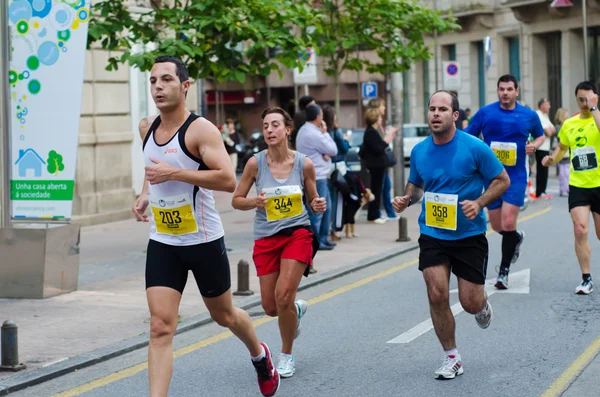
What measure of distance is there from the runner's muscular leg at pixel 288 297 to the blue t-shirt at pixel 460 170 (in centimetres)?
90

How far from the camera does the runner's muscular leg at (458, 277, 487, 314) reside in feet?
25.5

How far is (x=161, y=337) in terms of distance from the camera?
6309mm

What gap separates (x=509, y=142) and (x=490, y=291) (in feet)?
4.58

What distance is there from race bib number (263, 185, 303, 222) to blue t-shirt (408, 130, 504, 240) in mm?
911

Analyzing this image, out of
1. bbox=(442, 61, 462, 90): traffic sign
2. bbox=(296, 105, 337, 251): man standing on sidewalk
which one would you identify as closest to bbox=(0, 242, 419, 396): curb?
bbox=(296, 105, 337, 251): man standing on sidewalk

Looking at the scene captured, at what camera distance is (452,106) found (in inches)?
301

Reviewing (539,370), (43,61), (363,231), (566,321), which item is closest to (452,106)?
(539,370)

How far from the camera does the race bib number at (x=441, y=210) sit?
7.72 m

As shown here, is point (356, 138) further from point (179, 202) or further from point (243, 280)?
point (179, 202)

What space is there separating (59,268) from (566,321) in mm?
4886

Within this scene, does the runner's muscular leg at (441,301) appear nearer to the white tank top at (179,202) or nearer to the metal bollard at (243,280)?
the white tank top at (179,202)

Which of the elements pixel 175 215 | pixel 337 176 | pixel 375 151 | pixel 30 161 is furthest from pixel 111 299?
pixel 375 151

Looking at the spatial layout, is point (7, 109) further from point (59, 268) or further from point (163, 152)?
point (163, 152)

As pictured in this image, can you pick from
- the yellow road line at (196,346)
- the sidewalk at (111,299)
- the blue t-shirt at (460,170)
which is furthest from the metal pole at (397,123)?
the blue t-shirt at (460,170)
